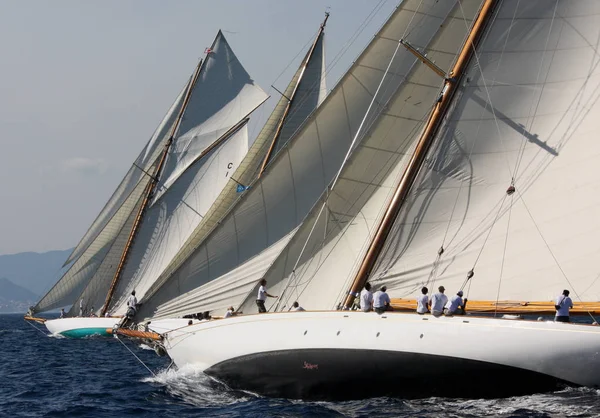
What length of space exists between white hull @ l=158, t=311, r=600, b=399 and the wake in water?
2.14ft

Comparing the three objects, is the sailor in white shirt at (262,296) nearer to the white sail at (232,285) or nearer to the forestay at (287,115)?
the white sail at (232,285)

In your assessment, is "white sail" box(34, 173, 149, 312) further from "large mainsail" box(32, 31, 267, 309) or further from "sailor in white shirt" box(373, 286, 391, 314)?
"sailor in white shirt" box(373, 286, 391, 314)

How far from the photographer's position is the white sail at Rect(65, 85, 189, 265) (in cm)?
5534

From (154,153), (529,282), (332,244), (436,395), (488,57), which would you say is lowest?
(436,395)

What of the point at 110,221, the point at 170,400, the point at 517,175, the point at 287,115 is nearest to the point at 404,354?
the point at 517,175

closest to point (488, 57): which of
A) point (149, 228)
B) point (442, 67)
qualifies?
point (442, 67)

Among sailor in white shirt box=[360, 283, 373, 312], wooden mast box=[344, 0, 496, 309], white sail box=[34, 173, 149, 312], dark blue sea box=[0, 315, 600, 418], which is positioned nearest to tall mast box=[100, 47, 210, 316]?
white sail box=[34, 173, 149, 312]

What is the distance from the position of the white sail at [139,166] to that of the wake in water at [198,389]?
29255 mm

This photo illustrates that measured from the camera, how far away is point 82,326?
174 feet

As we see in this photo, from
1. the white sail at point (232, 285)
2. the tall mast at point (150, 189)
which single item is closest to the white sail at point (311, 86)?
the tall mast at point (150, 189)

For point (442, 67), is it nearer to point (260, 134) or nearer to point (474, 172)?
point (474, 172)

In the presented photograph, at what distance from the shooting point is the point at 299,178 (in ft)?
90.6

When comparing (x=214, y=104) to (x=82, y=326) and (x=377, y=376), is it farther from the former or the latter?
(x=377, y=376)

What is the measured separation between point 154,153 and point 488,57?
35.2 metres
